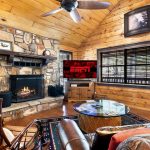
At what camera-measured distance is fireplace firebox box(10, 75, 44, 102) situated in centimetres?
449

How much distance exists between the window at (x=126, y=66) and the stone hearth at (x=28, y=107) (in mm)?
2120

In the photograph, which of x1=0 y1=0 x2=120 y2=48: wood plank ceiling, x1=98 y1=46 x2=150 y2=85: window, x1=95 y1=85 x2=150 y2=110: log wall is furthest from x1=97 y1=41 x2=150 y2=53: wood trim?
x1=95 y1=85 x2=150 y2=110: log wall

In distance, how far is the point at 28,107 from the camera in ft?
14.4

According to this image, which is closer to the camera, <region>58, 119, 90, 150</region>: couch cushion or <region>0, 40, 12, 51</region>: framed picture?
<region>58, 119, 90, 150</region>: couch cushion

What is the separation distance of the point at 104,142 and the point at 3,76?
3832 millimetres

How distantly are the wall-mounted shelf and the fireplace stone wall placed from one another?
0.12 m

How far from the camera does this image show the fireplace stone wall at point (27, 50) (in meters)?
4.32

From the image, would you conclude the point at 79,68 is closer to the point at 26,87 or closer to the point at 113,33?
the point at 113,33

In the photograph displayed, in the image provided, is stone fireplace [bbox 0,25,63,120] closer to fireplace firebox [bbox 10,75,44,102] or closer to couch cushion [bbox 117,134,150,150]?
fireplace firebox [bbox 10,75,44,102]

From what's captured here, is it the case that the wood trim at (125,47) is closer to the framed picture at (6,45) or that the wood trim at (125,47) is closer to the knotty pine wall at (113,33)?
the knotty pine wall at (113,33)

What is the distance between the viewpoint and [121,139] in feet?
3.18

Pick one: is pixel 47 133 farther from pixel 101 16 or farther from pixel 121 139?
pixel 101 16

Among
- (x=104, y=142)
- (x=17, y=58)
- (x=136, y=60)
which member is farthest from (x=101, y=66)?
(x=104, y=142)

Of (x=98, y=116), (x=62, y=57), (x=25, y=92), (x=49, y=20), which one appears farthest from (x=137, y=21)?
(x=25, y=92)
